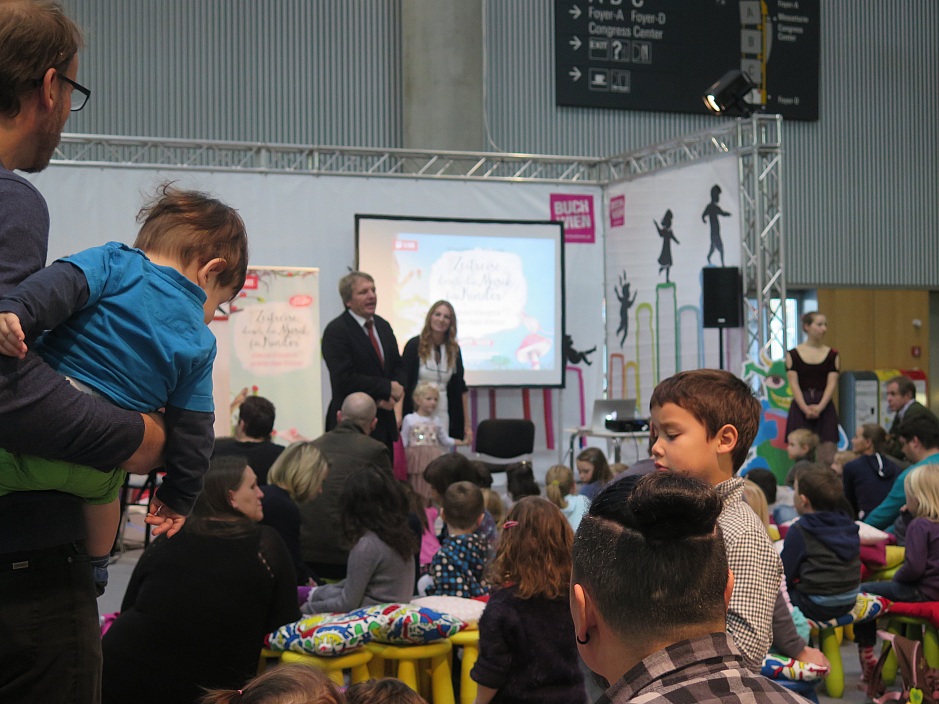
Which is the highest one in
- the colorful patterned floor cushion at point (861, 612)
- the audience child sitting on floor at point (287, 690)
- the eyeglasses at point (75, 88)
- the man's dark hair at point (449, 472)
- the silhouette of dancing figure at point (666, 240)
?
the silhouette of dancing figure at point (666, 240)

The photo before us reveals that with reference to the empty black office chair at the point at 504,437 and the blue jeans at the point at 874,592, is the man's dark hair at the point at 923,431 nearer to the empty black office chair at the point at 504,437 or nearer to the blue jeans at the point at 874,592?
the blue jeans at the point at 874,592

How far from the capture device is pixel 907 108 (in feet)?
46.3

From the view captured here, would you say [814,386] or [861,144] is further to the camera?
[861,144]

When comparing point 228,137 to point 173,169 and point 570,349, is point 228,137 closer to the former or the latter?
point 173,169

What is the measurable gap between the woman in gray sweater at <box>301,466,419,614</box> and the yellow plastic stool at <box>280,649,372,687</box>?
0.26 metres

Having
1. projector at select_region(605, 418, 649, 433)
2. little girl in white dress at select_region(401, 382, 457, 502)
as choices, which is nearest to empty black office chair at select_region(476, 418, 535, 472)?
projector at select_region(605, 418, 649, 433)

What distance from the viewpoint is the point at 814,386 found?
26.5 ft

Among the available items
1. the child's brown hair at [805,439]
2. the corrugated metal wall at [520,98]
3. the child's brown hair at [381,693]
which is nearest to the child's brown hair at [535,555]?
the child's brown hair at [381,693]

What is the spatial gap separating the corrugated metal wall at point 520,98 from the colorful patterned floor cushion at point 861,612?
28.5ft

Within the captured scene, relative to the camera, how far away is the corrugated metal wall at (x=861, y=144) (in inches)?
511

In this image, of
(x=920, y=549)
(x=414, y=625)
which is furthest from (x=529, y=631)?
(x=920, y=549)

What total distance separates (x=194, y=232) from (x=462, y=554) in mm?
2430

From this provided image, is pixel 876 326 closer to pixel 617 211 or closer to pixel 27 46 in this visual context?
pixel 617 211

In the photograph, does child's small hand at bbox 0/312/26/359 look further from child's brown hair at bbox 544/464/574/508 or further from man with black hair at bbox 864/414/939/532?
man with black hair at bbox 864/414/939/532
